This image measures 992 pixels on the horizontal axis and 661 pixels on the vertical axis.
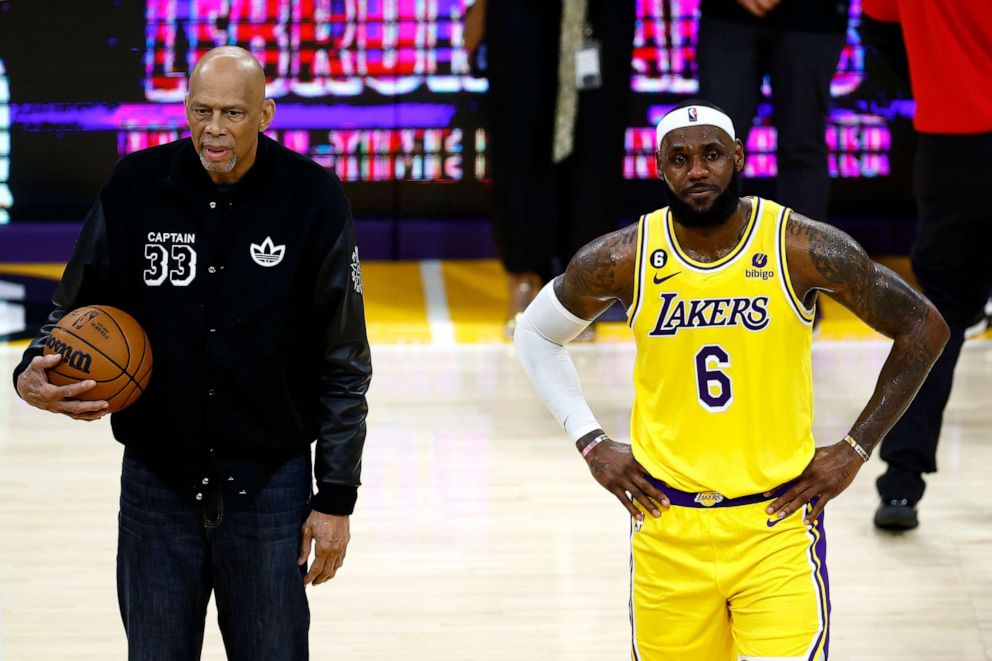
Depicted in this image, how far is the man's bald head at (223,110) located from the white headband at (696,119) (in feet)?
2.88

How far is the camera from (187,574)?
10.9 feet

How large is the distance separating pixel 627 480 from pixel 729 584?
0.32 m

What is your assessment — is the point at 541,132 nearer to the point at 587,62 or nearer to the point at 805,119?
the point at 587,62

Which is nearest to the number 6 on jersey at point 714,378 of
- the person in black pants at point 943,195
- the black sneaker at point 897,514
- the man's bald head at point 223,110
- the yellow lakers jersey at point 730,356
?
the yellow lakers jersey at point 730,356

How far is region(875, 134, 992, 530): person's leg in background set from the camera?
5.40 metres

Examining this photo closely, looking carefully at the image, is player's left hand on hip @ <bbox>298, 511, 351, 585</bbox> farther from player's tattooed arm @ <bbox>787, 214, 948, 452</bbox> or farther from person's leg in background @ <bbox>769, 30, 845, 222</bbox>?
person's leg in background @ <bbox>769, 30, 845, 222</bbox>

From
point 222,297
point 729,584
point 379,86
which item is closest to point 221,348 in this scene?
point 222,297

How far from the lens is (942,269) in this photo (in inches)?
214

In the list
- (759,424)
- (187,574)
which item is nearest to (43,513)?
(187,574)

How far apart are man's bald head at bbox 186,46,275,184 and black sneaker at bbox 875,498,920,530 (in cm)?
305

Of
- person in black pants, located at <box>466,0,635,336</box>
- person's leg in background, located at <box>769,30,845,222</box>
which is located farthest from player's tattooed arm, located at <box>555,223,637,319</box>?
person in black pants, located at <box>466,0,635,336</box>

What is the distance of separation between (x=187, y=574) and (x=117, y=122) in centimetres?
672

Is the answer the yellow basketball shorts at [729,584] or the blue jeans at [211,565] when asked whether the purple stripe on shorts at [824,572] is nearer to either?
the yellow basketball shorts at [729,584]

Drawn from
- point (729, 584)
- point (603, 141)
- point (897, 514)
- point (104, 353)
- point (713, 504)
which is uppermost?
point (603, 141)
